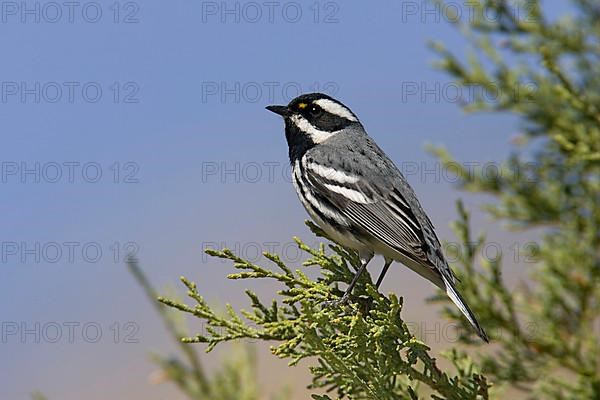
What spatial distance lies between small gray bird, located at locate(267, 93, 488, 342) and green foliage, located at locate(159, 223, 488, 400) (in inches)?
18.4

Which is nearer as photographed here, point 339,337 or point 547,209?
point 339,337

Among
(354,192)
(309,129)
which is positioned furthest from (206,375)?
(309,129)

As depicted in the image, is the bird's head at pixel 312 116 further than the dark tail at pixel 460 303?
Yes

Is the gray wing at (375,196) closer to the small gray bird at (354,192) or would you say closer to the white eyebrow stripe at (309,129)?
the small gray bird at (354,192)

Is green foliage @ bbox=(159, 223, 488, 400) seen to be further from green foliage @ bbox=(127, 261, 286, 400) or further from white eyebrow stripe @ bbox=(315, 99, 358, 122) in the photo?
white eyebrow stripe @ bbox=(315, 99, 358, 122)

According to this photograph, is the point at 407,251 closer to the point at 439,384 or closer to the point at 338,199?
the point at 338,199

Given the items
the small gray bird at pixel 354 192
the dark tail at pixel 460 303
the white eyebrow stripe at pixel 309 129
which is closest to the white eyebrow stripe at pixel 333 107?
the small gray bird at pixel 354 192

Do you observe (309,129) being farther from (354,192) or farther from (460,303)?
(460,303)

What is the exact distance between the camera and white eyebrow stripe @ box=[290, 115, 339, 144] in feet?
17.5

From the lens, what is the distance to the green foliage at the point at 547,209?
4.59 m

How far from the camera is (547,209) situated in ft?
17.3

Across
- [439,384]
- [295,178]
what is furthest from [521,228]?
[439,384]

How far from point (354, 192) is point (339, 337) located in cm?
151

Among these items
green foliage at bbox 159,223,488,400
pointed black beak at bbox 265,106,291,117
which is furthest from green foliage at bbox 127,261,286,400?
pointed black beak at bbox 265,106,291,117
